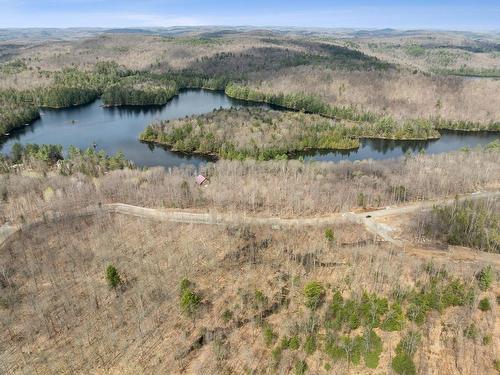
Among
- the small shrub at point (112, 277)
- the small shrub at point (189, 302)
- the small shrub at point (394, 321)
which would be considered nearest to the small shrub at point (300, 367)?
Result: the small shrub at point (394, 321)

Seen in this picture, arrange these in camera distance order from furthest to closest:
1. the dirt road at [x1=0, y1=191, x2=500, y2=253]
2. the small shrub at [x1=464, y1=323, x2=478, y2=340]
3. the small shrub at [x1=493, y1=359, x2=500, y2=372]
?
the dirt road at [x1=0, y1=191, x2=500, y2=253] → the small shrub at [x1=464, y1=323, x2=478, y2=340] → the small shrub at [x1=493, y1=359, x2=500, y2=372]

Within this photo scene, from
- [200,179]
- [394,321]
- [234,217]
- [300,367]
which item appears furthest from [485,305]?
[200,179]

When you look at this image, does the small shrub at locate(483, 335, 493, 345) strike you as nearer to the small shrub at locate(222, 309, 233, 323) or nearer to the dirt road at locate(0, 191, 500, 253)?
the dirt road at locate(0, 191, 500, 253)

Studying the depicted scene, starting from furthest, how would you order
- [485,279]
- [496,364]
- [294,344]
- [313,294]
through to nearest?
1. [313,294]
2. [485,279]
3. [294,344]
4. [496,364]

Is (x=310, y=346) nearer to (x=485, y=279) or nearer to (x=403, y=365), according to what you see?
(x=403, y=365)

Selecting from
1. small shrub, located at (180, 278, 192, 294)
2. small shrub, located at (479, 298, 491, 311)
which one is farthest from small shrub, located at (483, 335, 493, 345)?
small shrub, located at (180, 278, 192, 294)

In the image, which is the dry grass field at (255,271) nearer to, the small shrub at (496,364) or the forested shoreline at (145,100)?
the small shrub at (496,364)
